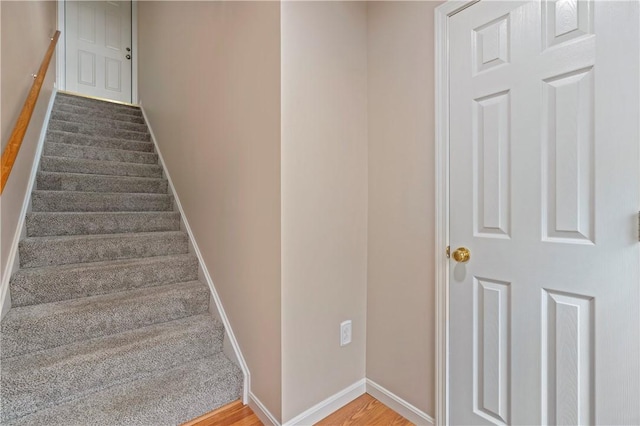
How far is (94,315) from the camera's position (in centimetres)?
159

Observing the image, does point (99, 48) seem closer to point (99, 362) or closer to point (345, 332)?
point (99, 362)

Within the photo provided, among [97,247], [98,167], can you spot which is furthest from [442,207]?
[98,167]

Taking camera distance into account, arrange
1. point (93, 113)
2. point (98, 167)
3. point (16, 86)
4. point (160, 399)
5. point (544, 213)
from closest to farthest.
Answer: point (544, 213), point (160, 399), point (16, 86), point (98, 167), point (93, 113)

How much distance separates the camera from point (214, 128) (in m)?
1.92

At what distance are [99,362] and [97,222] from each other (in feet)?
3.86

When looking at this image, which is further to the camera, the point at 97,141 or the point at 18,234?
the point at 97,141

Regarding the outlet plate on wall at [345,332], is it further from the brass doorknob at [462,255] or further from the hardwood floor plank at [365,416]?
the brass doorknob at [462,255]

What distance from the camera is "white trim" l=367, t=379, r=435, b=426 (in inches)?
56.1

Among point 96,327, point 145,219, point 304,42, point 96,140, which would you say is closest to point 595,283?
point 304,42

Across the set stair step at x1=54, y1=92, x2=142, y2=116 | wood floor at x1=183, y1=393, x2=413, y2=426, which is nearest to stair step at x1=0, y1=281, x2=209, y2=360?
wood floor at x1=183, y1=393, x2=413, y2=426

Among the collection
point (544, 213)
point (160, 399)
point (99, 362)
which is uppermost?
point (544, 213)

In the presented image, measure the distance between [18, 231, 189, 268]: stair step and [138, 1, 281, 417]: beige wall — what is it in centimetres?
22

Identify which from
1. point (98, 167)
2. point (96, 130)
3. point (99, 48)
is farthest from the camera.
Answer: point (99, 48)

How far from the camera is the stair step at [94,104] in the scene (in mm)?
3365
